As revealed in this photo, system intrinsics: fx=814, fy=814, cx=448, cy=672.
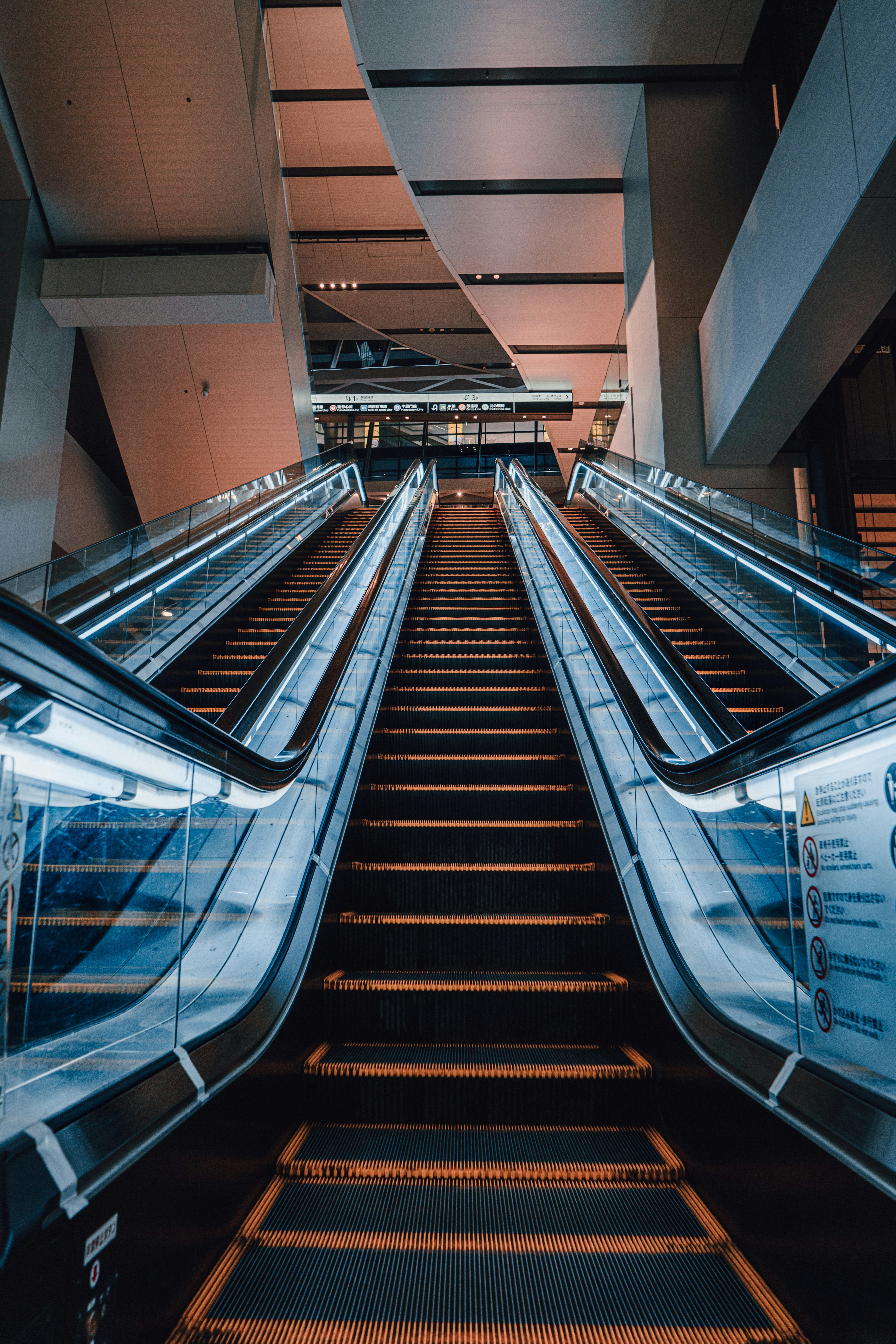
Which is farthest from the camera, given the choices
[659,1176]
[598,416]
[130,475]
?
[598,416]

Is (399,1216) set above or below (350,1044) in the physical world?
below

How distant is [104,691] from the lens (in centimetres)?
151

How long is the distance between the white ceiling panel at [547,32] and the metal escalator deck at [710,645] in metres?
6.26

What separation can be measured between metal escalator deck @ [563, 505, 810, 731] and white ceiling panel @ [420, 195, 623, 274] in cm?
720

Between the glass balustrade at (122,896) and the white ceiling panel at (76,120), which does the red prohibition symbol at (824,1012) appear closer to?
the glass balustrade at (122,896)

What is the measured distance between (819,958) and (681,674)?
190 centimetres

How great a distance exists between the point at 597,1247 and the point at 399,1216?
50 cm

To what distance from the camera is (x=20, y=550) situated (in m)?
9.64

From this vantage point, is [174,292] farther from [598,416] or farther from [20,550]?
[598,416]

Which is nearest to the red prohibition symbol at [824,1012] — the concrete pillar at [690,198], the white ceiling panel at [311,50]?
the concrete pillar at [690,198]

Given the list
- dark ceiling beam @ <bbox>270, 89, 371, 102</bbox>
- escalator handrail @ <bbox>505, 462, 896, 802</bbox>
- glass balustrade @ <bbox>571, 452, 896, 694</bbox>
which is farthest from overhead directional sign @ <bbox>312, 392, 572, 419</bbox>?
escalator handrail @ <bbox>505, 462, 896, 802</bbox>

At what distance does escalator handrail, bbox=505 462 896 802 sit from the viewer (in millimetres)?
1481

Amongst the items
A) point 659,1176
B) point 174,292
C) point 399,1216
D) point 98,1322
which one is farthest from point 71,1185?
point 174,292

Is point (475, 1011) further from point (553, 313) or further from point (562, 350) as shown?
point (562, 350)
